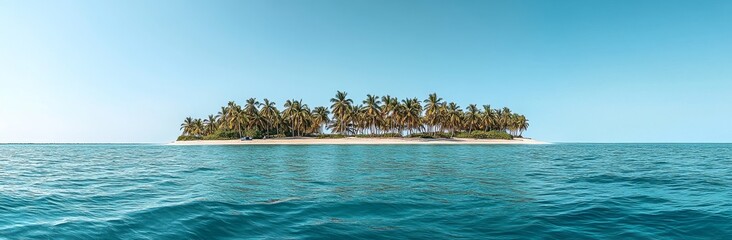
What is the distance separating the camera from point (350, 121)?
399 feet

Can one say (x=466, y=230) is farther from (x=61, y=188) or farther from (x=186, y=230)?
(x=61, y=188)

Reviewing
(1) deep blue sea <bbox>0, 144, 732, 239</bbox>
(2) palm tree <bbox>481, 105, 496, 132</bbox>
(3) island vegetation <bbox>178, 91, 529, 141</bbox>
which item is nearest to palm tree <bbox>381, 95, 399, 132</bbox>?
(3) island vegetation <bbox>178, 91, 529, 141</bbox>

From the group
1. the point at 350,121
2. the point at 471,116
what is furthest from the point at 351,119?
the point at 471,116

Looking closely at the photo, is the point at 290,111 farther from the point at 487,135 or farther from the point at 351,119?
the point at 487,135

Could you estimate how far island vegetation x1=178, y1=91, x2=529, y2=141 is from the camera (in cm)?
11525

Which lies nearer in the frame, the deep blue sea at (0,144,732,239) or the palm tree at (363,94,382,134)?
the deep blue sea at (0,144,732,239)

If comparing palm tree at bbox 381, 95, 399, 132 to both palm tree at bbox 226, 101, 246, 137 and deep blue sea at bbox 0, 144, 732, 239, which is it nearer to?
palm tree at bbox 226, 101, 246, 137

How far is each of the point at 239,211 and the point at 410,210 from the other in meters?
4.41

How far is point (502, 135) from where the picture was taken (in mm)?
125000

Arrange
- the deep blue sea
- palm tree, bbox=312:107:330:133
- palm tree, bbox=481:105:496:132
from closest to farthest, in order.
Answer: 1. the deep blue sea
2. palm tree, bbox=312:107:330:133
3. palm tree, bbox=481:105:496:132

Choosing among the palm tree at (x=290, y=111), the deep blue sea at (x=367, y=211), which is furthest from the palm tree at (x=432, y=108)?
the deep blue sea at (x=367, y=211)

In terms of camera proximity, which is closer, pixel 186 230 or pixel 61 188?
pixel 186 230

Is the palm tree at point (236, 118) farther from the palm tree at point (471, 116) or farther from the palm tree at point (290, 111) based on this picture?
the palm tree at point (471, 116)

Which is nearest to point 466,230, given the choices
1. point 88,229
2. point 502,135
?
point 88,229
